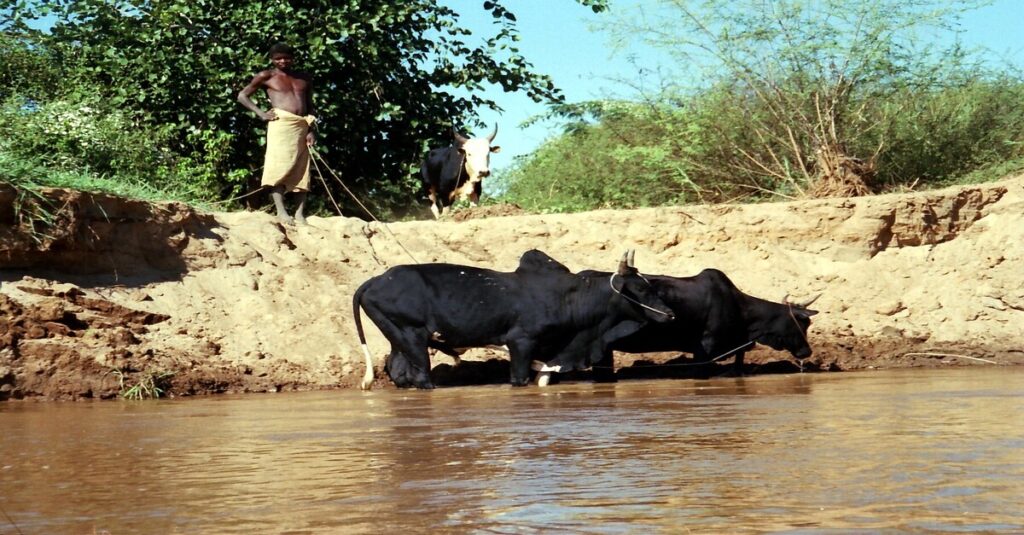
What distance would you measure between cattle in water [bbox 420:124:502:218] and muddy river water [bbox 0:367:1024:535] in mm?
7611

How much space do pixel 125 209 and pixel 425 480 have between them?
7.57 m

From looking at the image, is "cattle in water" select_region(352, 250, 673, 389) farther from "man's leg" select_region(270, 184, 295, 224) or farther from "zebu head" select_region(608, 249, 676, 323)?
"man's leg" select_region(270, 184, 295, 224)

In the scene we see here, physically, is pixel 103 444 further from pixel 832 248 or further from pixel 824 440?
pixel 832 248

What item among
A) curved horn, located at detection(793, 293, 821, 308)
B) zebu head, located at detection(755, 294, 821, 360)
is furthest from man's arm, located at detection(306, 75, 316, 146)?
curved horn, located at detection(793, 293, 821, 308)

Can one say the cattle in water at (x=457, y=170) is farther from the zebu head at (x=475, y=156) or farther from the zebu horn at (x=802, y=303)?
the zebu horn at (x=802, y=303)

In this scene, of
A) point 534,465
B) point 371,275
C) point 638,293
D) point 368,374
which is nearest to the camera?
point 534,465

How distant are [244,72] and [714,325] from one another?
7.00m

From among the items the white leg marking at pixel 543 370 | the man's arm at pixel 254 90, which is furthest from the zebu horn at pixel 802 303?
the man's arm at pixel 254 90

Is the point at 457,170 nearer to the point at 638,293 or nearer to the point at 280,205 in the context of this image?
the point at 280,205

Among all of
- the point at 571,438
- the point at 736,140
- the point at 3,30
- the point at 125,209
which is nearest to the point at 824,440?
the point at 571,438

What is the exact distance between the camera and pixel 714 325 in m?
12.1

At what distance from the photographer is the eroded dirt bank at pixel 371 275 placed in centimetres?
1078

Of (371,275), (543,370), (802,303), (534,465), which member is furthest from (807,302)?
(534,465)

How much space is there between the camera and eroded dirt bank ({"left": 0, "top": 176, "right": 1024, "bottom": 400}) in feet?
35.4
